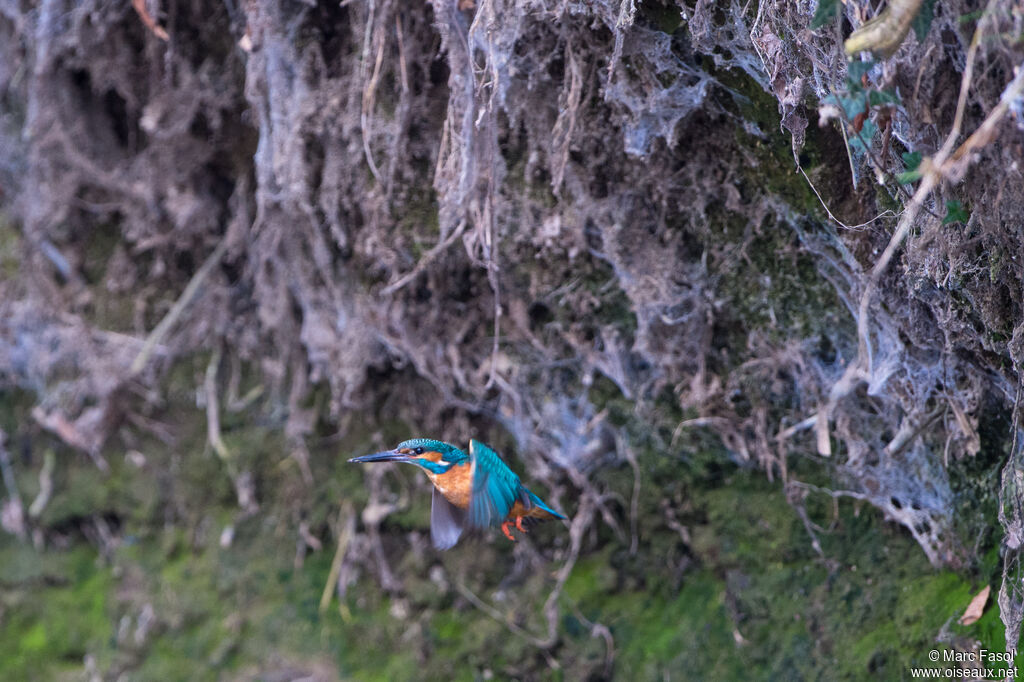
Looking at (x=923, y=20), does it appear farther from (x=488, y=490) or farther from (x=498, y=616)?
(x=498, y=616)

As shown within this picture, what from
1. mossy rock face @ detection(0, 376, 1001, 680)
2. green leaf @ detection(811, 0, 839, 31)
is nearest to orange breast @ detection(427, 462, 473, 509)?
mossy rock face @ detection(0, 376, 1001, 680)

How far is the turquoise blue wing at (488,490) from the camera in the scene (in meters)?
2.20

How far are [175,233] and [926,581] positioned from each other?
3.37m

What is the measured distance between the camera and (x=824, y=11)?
5.77 ft

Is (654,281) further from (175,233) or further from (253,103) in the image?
(175,233)

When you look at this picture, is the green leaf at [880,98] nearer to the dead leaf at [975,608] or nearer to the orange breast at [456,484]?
the orange breast at [456,484]

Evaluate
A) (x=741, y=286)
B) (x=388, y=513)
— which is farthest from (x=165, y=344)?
(x=741, y=286)

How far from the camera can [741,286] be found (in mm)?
2801

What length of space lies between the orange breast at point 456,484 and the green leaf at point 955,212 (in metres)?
1.37

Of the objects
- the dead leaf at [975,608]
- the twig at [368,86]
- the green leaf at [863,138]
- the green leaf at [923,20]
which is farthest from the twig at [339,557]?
the green leaf at [923,20]

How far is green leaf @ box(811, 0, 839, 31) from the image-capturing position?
5.74 feet

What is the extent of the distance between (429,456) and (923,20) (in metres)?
1.61

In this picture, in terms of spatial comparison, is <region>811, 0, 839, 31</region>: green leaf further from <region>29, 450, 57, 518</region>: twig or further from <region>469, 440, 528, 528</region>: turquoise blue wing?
<region>29, 450, 57, 518</region>: twig

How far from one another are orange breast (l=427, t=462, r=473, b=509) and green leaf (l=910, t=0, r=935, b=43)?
4.98 feet
